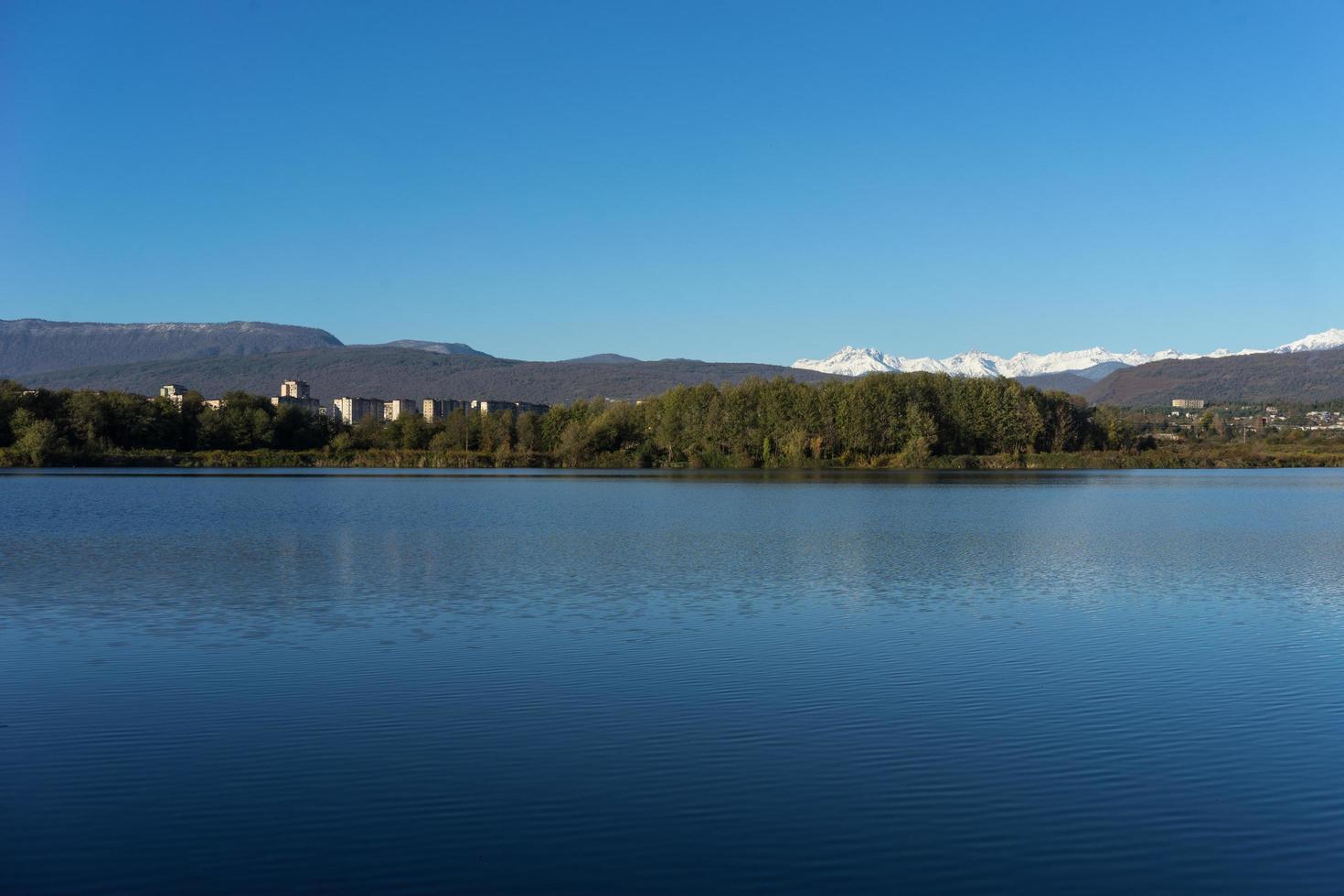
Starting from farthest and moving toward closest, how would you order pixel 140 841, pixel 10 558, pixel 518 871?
pixel 10 558, pixel 140 841, pixel 518 871

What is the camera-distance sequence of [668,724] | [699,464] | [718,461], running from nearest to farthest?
[668,724]
[718,461]
[699,464]

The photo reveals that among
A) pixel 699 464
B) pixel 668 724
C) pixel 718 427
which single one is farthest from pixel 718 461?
pixel 668 724

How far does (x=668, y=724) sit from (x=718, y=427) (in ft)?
283

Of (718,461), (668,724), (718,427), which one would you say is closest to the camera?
(668,724)

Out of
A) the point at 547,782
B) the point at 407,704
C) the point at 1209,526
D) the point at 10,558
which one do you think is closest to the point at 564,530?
the point at 10,558

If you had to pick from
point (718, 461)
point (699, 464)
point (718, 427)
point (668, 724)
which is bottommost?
point (699, 464)

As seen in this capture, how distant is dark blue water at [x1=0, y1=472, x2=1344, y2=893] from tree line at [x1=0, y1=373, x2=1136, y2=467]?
71727 millimetres

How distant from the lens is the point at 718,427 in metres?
95.4

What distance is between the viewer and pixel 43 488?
2073 inches

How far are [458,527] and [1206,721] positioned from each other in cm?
2392

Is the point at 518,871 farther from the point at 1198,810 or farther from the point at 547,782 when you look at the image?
the point at 1198,810

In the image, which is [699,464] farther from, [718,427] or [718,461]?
[718,427]

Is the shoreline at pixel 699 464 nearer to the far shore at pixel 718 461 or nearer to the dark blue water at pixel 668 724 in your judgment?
the far shore at pixel 718 461

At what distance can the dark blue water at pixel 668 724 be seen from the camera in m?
6.46
